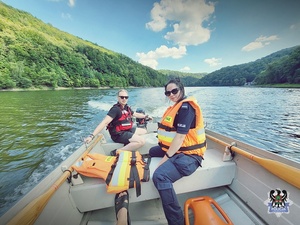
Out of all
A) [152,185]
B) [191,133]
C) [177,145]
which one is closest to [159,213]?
[152,185]

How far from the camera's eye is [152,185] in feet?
6.15

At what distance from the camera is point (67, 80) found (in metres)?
52.5

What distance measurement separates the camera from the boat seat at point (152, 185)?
1811mm

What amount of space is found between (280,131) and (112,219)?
29.9 ft

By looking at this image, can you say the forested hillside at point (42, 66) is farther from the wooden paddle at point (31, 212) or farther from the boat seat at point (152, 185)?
the wooden paddle at point (31, 212)

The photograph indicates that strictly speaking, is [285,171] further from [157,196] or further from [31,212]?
[31,212]

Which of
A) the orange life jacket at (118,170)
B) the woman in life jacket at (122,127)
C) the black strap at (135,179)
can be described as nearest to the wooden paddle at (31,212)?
the orange life jacket at (118,170)

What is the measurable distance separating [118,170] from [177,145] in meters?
0.77

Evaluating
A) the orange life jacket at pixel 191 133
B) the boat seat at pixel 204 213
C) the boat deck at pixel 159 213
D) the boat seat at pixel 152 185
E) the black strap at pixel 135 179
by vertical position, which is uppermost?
the orange life jacket at pixel 191 133

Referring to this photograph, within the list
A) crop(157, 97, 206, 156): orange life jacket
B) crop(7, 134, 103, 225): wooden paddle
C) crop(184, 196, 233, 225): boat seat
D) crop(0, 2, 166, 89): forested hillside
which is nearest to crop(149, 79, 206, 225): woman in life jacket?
crop(157, 97, 206, 156): orange life jacket

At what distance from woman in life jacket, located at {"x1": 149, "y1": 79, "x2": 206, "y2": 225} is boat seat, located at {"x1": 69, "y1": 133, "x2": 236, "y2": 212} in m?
0.22

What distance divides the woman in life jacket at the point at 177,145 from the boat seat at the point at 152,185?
0.71 ft

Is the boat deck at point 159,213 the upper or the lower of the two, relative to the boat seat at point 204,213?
lower

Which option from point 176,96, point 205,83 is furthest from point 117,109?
point 205,83
